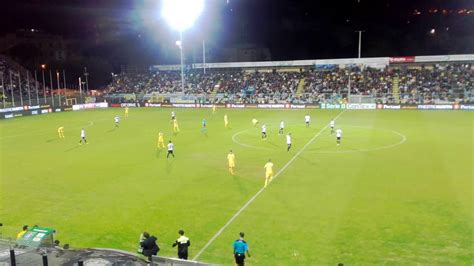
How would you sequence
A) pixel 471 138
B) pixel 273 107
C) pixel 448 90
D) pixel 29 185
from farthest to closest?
pixel 273 107
pixel 448 90
pixel 471 138
pixel 29 185

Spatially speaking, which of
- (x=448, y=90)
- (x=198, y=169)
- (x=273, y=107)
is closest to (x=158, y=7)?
(x=273, y=107)

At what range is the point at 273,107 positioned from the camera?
65.8 m

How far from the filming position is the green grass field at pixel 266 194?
13.9 meters

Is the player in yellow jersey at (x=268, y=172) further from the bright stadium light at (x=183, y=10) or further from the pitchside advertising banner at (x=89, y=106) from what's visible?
the pitchside advertising banner at (x=89, y=106)

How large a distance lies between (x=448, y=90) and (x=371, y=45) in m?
23.7

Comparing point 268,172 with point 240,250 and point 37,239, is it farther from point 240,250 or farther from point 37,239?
point 37,239

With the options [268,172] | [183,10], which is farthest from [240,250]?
[183,10]

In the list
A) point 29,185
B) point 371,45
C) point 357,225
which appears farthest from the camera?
point 371,45

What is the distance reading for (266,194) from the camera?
19.7 metres

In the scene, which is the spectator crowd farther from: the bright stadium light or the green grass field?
the green grass field

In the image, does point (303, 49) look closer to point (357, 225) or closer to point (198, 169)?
point (198, 169)

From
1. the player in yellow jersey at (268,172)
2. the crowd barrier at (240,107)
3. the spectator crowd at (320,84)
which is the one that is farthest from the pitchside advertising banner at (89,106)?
the player in yellow jersey at (268,172)

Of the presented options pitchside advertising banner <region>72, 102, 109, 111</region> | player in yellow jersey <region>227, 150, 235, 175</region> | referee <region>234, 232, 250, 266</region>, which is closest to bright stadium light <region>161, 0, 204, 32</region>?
pitchside advertising banner <region>72, 102, 109, 111</region>

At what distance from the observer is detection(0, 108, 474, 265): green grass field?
13.9m
